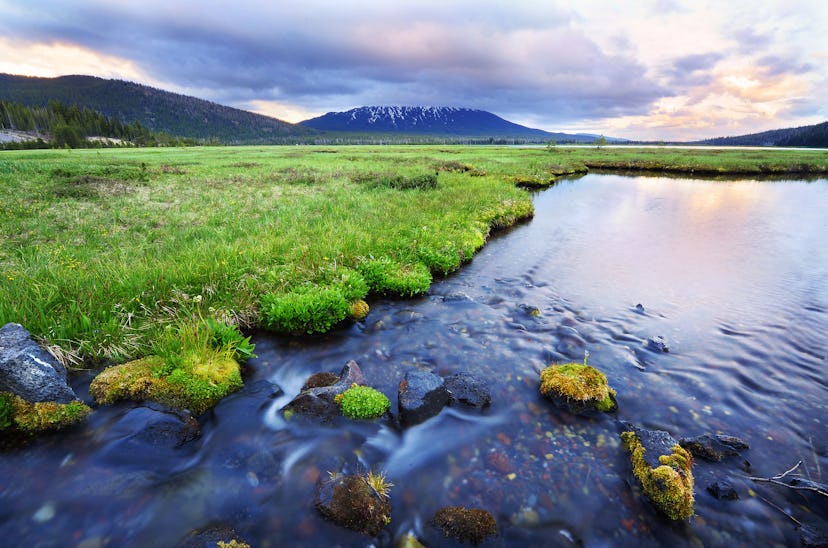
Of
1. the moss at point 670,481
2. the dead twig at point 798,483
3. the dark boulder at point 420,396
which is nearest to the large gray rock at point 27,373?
the dark boulder at point 420,396

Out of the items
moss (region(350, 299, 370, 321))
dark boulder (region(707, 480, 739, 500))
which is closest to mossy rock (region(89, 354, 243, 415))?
moss (region(350, 299, 370, 321))

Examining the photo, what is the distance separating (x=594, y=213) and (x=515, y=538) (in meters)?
27.4

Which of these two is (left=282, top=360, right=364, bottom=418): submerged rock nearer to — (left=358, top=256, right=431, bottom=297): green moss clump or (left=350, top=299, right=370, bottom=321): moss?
(left=350, top=299, right=370, bottom=321): moss

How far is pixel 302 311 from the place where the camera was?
9.49 metres

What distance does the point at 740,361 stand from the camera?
8.83 m

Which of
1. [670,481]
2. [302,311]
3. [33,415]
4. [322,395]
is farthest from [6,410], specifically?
[670,481]

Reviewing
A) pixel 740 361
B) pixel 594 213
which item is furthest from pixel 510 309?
pixel 594 213

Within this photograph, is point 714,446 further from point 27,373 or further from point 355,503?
point 27,373

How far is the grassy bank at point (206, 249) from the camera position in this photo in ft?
26.8

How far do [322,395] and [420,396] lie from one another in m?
1.86

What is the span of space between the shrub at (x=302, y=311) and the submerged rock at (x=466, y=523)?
5.69 meters

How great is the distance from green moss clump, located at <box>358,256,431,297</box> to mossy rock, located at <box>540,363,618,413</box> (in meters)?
5.88

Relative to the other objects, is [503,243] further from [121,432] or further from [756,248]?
[121,432]

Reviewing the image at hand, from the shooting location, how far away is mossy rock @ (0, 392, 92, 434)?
5.78m
